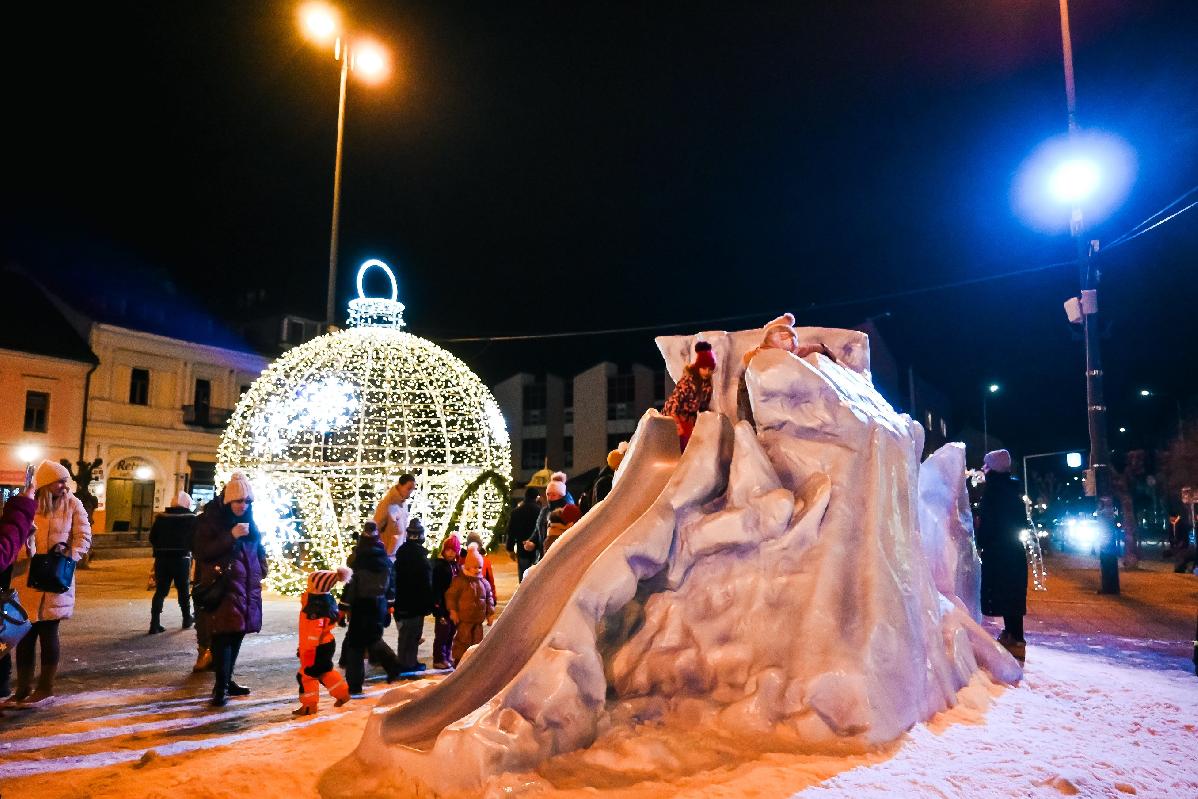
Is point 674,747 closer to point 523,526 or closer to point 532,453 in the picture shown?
point 523,526

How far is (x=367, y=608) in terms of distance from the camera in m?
6.50

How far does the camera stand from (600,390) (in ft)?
131

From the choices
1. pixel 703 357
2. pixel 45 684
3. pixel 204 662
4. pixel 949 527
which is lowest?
pixel 204 662

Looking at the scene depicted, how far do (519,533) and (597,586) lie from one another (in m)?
7.13

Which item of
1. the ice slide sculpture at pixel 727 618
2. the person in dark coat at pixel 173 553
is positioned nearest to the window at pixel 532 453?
the person in dark coat at pixel 173 553

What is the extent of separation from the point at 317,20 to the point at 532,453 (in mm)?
29227

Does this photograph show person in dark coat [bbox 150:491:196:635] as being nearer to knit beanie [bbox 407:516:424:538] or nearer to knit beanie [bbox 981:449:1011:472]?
knit beanie [bbox 407:516:424:538]

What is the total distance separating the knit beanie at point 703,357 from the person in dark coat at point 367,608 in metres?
3.23

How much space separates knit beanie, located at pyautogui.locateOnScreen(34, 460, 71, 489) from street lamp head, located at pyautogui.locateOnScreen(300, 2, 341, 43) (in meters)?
10.9

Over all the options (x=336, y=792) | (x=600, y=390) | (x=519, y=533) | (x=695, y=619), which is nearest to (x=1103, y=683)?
(x=695, y=619)

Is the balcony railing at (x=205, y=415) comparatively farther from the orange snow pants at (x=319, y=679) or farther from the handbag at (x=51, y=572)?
the orange snow pants at (x=319, y=679)

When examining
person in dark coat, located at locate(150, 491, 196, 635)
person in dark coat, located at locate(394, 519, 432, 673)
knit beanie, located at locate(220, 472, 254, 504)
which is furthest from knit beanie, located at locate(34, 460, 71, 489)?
person in dark coat, located at locate(150, 491, 196, 635)

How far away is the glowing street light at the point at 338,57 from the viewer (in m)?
14.0

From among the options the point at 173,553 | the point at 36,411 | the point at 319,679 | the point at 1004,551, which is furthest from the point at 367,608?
the point at 36,411
